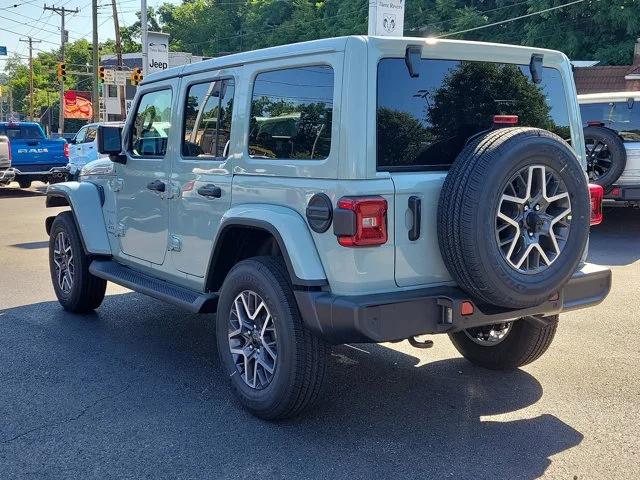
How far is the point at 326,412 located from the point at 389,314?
38.7 inches

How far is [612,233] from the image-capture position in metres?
10.8

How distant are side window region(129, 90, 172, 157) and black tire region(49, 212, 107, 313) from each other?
110 centimetres

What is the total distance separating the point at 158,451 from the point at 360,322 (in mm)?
1261

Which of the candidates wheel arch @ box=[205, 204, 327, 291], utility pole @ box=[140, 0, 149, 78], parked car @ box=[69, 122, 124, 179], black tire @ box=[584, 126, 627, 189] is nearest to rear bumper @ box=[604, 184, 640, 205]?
black tire @ box=[584, 126, 627, 189]

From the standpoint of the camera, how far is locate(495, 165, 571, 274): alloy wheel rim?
349 centimetres

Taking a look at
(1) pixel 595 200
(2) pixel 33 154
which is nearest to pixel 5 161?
(2) pixel 33 154

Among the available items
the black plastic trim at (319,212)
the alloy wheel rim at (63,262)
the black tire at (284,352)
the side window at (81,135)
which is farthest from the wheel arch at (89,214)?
the side window at (81,135)

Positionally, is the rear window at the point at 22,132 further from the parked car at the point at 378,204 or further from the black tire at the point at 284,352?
the black tire at the point at 284,352

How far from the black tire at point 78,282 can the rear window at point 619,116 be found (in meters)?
7.38

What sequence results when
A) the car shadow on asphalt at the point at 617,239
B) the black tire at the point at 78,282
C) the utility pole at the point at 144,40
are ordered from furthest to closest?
1. the utility pole at the point at 144,40
2. the car shadow on asphalt at the point at 617,239
3. the black tire at the point at 78,282

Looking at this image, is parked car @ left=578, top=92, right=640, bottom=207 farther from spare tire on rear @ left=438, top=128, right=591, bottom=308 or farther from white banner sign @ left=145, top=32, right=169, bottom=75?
white banner sign @ left=145, top=32, right=169, bottom=75

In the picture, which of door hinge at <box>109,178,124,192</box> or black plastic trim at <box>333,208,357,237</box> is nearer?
black plastic trim at <box>333,208,357,237</box>

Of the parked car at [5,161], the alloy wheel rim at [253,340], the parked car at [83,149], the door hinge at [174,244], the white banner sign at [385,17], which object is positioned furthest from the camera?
the parked car at [83,149]

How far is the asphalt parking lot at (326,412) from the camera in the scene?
136 inches
